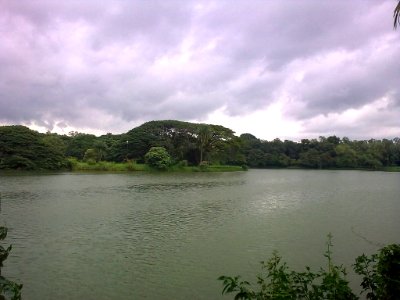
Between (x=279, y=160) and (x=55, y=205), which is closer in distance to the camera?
(x=55, y=205)

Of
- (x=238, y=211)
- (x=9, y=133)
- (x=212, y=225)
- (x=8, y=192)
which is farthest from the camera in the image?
(x=9, y=133)

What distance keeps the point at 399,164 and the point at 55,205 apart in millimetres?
98983

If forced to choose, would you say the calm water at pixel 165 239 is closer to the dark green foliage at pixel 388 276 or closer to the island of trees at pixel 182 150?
the dark green foliage at pixel 388 276

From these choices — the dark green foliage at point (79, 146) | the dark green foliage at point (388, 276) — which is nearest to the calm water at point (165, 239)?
the dark green foliage at point (388, 276)

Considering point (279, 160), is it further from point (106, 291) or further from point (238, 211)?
point (106, 291)

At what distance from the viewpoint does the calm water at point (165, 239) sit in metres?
8.42

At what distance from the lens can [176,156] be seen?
67.8 meters

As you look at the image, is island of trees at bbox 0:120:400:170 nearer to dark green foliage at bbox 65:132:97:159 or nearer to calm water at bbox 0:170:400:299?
dark green foliage at bbox 65:132:97:159

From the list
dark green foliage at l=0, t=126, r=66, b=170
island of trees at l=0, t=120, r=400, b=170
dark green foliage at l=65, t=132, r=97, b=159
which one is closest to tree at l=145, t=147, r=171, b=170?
island of trees at l=0, t=120, r=400, b=170


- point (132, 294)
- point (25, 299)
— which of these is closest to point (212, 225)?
point (132, 294)

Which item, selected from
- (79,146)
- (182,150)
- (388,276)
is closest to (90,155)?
(79,146)

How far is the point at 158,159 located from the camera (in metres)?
58.7

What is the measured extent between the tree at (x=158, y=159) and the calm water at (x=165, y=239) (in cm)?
3508

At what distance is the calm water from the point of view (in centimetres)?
842
